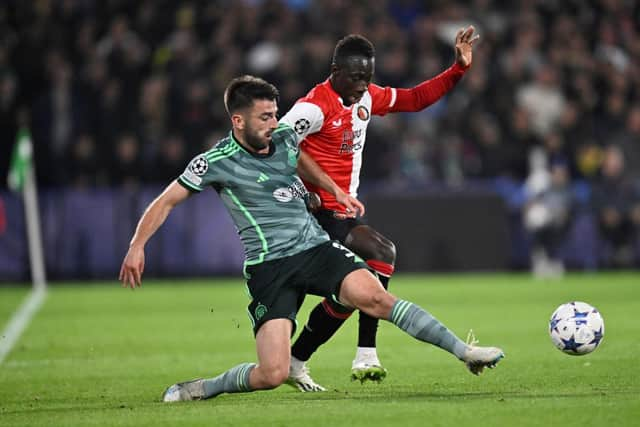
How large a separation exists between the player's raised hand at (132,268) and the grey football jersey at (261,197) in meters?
0.68

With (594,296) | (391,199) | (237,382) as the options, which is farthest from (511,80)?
(237,382)

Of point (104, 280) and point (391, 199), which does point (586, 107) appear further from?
point (104, 280)

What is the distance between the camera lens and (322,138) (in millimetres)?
8750

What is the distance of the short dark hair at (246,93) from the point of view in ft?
25.0

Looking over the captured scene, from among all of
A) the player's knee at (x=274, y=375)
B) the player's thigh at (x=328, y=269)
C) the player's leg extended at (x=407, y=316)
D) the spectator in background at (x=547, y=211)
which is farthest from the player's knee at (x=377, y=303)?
the spectator in background at (x=547, y=211)

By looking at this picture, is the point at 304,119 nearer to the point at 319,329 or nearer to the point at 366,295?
the point at 319,329

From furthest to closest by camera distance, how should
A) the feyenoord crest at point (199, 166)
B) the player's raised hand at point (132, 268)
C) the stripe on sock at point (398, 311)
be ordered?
the feyenoord crest at point (199, 166), the stripe on sock at point (398, 311), the player's raised hand at point (132, 268)

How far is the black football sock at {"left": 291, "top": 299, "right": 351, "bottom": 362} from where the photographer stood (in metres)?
8.55

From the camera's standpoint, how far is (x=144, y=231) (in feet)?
23.9

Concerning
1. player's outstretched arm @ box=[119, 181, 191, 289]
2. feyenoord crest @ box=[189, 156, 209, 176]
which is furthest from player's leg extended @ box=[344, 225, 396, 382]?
player's outstretched arm @ box=[119, 181, 191, 289]

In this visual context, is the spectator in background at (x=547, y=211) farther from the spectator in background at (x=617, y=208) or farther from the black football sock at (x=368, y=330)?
the black football sock at (x=368, y=330)

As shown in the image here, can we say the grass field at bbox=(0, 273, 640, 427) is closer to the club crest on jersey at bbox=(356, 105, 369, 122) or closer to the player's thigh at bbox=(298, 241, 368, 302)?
the player's thigh at bbox=(298, 241, 368, 302)

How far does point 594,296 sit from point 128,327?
19.5ft

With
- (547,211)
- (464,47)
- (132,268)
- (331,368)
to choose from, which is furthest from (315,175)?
(547,211)
